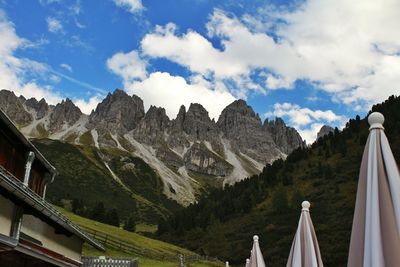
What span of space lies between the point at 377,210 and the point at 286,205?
98.8m

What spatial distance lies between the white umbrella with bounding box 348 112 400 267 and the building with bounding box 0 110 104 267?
691cm

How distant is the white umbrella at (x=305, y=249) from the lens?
8359mm

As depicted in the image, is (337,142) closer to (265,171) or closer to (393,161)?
(265,171)

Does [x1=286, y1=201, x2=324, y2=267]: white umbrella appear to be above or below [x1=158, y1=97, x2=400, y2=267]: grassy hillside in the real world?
below

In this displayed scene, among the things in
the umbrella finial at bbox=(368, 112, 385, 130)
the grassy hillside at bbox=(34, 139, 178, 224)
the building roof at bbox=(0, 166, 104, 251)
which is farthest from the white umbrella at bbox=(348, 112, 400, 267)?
the grassy hillside at bbox=(34, 139, 178, 224)

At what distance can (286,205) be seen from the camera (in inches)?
3942

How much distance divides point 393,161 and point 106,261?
24.0 metres

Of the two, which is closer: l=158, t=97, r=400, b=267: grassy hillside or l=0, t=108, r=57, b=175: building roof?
l=0, t=108, r=57, b=175: building roof

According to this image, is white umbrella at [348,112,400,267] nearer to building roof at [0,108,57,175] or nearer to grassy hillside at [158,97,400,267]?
building roof at [0,108,57,175]

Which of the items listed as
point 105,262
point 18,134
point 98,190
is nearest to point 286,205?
point 105,262

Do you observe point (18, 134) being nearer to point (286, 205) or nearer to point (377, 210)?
point (377, 210)

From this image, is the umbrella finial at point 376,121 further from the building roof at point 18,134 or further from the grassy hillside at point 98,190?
the grassy hillside at point 98,190

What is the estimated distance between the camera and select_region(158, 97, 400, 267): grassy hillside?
8138 cm

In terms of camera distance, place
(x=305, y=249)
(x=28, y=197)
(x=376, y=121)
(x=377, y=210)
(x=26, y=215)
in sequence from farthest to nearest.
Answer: (x=26, y=215), (x=28, y=197), (x=305, y=249), (x=376, y=121), (x=377, y=210)
